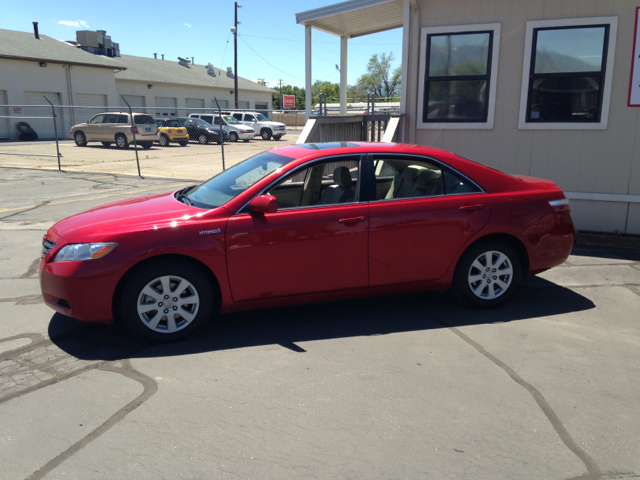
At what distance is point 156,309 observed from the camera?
13.5 ft

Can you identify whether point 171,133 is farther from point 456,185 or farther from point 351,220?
point 351,220

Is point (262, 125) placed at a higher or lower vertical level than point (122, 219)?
higher

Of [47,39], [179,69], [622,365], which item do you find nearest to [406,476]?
[622,365]

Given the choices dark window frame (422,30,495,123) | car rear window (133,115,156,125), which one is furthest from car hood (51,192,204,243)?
car rear window (133,115,156,125)

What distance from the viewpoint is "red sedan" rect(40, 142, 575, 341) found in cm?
407

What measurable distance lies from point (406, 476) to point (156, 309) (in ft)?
7.56

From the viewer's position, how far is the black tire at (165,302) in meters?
4.05

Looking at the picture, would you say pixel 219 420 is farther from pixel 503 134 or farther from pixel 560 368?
pixel 503 134

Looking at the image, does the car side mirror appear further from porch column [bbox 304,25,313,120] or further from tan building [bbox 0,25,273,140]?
tan building [bbox 0,25,273,140]

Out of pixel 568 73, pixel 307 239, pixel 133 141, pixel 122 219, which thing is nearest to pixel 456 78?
pixel 568 73

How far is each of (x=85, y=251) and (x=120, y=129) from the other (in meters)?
24.4

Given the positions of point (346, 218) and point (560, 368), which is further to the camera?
point (346, 218)

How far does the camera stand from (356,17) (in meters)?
9.55

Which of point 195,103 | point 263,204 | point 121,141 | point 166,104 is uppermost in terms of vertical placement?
point 195,103
